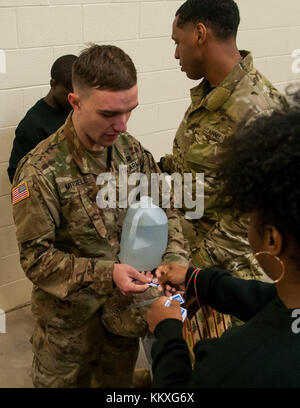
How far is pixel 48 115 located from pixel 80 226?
99cm

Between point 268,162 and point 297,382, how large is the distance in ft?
1.46


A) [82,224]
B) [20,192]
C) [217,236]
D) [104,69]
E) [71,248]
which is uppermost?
[104,69]

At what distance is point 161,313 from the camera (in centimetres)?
127

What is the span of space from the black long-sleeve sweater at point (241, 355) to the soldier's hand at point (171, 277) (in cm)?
29

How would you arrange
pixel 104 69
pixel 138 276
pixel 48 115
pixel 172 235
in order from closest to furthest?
1. pixel 104 69
2. pixel 138 276
3. pixel 172 235
4. pixel 48 115

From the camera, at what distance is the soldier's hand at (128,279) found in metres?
1.46

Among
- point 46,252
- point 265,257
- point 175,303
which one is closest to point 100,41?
point 46,252

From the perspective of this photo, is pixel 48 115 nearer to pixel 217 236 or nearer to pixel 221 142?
pixel 221 142

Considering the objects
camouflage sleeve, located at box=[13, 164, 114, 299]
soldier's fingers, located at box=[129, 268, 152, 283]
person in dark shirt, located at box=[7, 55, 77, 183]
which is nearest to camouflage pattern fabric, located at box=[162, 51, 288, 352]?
soldier's fingers, located at box=[129, 268, 152, 283]

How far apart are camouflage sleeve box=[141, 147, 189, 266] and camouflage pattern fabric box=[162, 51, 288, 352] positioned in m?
0.19

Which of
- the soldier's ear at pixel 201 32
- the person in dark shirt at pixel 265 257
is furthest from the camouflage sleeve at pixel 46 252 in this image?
the soldier's ear at pixel 201 32

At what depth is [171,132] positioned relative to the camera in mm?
3158

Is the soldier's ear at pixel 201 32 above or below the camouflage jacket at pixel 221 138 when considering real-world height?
above

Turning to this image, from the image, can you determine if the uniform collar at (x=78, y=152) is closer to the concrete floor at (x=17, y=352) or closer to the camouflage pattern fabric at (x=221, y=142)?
the camouflage pattern fabric at (x=221, y=142)
